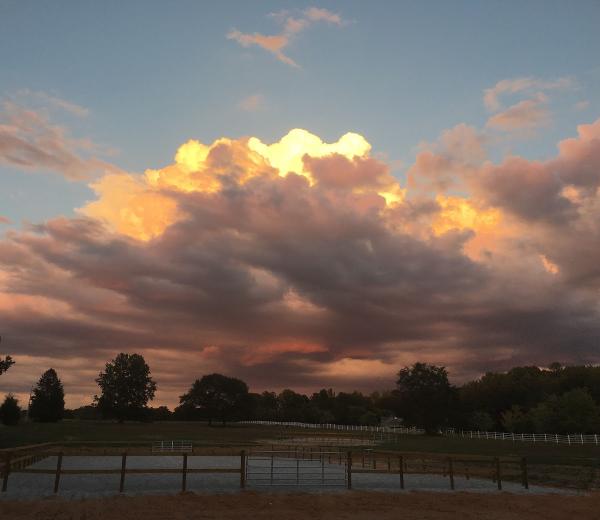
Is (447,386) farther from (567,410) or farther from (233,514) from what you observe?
(233,514)

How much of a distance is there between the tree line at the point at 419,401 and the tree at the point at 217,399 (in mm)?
239

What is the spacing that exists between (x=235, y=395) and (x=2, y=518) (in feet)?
410

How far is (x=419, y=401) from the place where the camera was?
100250mm

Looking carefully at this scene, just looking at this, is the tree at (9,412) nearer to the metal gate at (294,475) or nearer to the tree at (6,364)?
the tree at (6,364)

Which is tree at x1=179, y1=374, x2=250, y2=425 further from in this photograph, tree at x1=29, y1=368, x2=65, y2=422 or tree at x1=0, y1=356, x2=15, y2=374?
tree at x1=0, y1=356, x2=15, y2=374

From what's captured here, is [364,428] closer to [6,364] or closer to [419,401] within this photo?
[419,401]

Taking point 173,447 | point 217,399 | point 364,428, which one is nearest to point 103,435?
point 173,447

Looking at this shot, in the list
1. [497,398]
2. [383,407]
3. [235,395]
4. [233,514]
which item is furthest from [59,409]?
[233,514]

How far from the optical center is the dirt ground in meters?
14.8

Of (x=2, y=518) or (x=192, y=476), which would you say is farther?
(x=192, y=476)

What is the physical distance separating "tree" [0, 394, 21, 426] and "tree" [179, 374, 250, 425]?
144 feet

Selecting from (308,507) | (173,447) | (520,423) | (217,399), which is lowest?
(308,507)

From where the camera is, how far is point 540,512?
1662 centimetres

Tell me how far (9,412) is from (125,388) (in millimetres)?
34423
